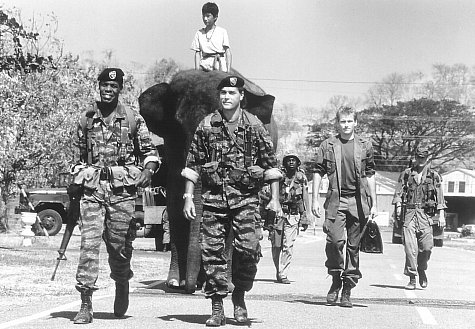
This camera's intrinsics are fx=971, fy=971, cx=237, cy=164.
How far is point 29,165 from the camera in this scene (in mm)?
34562

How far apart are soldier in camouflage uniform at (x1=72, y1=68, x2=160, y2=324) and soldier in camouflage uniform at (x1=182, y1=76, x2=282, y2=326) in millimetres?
505

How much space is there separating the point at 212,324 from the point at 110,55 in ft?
149

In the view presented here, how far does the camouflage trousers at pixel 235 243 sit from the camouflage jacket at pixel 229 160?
0.09 m

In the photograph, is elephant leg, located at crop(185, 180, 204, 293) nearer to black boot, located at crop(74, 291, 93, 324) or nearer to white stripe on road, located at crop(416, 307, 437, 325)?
black boot, located at crop(74, 291, 93, 324)

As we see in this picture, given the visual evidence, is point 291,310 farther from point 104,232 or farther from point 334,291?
point 104,232

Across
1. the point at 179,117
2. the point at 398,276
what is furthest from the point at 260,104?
the point at 398,276

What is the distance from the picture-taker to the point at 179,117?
11.1 m

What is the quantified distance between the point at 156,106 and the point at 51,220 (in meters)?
Result: 23.0

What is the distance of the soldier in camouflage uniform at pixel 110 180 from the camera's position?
8109 mm

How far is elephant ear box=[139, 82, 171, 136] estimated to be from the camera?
1135 cm

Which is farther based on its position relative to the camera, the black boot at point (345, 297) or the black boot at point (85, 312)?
the black boot at point (345, 297)

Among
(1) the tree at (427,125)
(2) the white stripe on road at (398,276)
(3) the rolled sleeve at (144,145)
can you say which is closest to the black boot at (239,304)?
(3) the rolled sleeve at (144,145)

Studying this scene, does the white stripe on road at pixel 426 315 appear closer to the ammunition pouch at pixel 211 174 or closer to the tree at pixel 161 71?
the ammunition pouch at pixel 211 174

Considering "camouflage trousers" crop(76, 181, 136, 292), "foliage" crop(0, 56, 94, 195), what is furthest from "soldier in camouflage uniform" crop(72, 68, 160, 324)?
"foliage" crop(0, 56, 94, 195)
